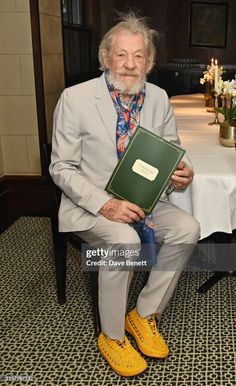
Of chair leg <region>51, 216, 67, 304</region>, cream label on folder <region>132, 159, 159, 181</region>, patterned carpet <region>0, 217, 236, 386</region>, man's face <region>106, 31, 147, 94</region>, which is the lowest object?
patterned carpet <region>0, 217, 236, 386</region>

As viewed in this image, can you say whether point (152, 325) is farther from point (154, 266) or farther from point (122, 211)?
point (122, 211)

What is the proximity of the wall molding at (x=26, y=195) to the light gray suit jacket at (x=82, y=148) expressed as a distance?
1.90 meters

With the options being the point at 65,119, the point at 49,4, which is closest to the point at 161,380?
the point at 65,119

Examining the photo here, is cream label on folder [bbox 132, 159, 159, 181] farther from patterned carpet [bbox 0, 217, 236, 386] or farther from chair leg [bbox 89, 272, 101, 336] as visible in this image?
patterned carpet [bbox 0, 217, 236, 386]

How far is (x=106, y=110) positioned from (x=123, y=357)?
103 cm

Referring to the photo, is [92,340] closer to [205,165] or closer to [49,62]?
[205,165]

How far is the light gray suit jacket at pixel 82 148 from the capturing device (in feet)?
6.07

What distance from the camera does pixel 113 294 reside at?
176 centimetres

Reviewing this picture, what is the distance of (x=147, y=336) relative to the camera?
74.3 inches

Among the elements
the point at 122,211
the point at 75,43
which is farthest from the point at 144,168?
the point at 75,43

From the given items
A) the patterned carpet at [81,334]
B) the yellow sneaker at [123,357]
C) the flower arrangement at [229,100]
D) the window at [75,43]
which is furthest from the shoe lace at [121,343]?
the window at [75,43]

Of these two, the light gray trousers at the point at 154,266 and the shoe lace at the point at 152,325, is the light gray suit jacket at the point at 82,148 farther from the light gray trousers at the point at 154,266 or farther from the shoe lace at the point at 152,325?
the shoe lace at the point at 152,325

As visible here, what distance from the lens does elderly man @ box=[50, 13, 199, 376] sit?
5.88 ft

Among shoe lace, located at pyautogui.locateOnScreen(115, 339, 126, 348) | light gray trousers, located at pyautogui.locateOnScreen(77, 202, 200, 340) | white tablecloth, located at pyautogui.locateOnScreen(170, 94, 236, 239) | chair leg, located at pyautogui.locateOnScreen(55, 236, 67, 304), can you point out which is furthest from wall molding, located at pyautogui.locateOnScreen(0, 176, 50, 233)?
shoe lace, located at pyautogui.locateOnScreen(115, 339, 126, 348)
